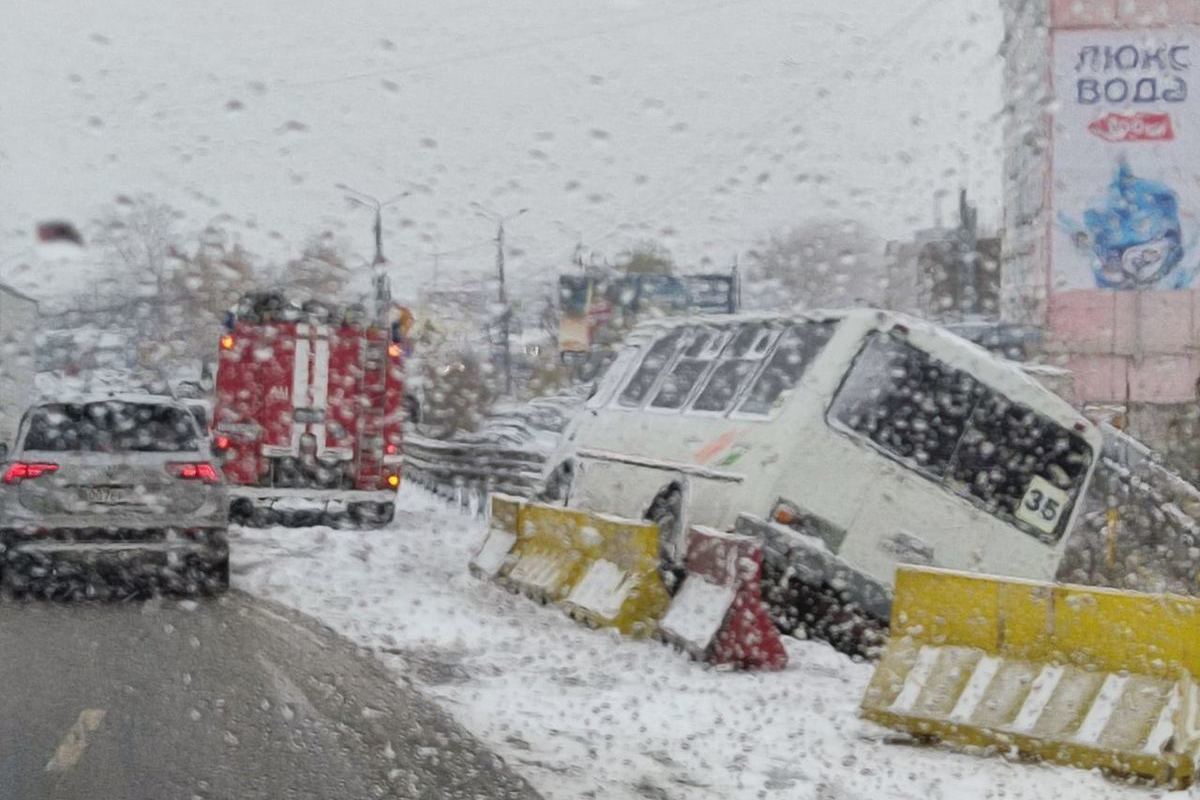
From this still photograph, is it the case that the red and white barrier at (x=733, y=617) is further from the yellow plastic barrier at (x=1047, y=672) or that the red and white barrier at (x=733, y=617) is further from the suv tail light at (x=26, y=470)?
the suv tail light at (x=26, y=470)

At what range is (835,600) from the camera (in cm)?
1123

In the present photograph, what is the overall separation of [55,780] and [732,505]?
18.7ft

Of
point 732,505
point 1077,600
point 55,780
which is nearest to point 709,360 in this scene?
point 732,505

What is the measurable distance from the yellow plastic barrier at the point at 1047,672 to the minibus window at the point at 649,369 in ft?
19.9

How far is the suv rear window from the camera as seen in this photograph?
13055mm

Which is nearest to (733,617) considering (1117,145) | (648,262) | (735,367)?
(735,367)

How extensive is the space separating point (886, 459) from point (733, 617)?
191 centimetres

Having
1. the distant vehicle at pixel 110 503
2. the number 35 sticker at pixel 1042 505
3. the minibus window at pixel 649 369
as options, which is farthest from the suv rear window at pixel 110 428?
the number 35 sticker at pixel 1042 505

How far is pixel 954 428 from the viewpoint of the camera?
11.7 m

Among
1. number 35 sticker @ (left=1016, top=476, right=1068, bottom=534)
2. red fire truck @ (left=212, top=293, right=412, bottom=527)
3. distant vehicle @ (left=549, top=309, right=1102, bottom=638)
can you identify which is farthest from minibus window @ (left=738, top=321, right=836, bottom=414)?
red fire truck @ (left=212, top=293, right=412, bottom=527)

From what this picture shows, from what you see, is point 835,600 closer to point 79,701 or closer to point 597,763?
point 597,763

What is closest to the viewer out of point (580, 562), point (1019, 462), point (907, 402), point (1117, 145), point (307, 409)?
point (907, 402)

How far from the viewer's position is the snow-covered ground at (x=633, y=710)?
23.8 ft

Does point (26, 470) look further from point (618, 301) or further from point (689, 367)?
point (618, 301)
